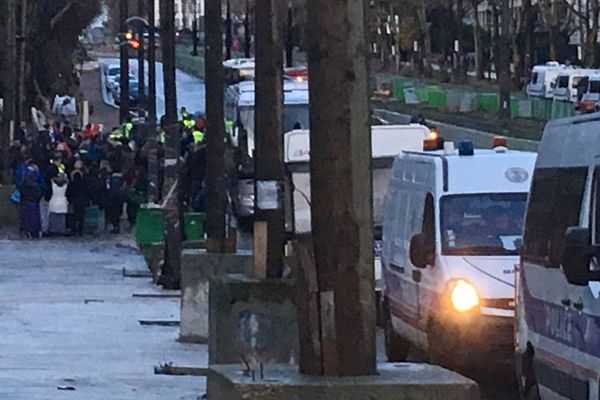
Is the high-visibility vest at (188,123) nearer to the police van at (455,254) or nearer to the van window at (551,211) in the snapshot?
the police van at (455,254)

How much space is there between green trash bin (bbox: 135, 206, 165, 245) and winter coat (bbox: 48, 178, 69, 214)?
4.55 m

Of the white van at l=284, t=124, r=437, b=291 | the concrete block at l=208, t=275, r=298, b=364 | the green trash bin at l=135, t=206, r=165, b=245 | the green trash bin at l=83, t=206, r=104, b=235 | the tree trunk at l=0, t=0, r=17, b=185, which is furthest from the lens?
the tree trunk at l=0, t=0, r=17, b=185

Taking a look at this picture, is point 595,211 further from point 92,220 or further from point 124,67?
point 124,67

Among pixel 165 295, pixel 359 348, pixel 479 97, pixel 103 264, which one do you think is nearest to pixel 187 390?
pixel 359 348

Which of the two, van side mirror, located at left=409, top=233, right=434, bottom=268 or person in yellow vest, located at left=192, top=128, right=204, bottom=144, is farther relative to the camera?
person in yellow vest, located at left=192, top=128, right=204, bottom=144

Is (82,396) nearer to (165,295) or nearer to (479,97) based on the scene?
(165,295)

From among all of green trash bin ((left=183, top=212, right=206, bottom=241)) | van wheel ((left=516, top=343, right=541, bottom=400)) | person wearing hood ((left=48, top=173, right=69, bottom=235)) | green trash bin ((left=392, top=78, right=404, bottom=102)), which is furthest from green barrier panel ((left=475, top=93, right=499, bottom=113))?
van wheel ((left=516, top=343, right=541, bottom=400))

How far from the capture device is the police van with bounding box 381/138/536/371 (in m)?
14.2

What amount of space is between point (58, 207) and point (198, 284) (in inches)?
726

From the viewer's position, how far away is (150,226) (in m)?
30.0

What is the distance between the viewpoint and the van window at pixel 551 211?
33.3 feet

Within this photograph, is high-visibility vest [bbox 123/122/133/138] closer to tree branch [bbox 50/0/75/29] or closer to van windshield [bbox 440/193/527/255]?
tree branch [bbox 50/0/75/29]

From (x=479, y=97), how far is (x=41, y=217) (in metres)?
40.4

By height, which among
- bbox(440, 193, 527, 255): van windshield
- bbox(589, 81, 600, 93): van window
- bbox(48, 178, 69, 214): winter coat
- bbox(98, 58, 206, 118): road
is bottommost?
bbox(98, 58, 206, 118): road
